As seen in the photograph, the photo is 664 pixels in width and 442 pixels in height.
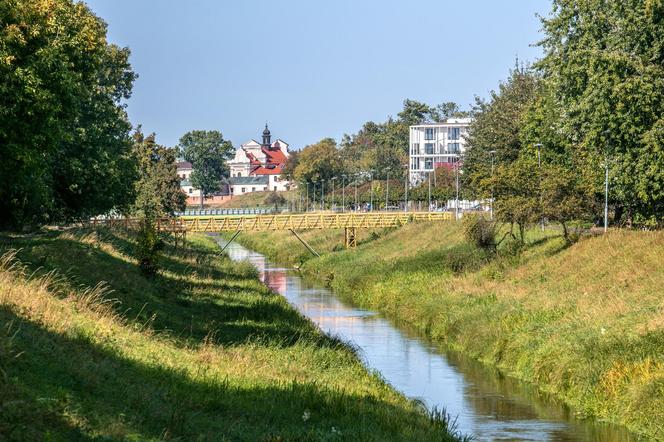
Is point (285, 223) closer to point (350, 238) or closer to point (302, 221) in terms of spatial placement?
point (302, 221)

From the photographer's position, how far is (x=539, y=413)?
3003 centimetres

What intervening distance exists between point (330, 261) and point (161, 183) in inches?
1153

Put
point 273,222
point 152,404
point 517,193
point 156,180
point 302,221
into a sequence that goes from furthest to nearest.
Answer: point 156,180 → point 273,222 → point 302,221 → point 517,193 → point 152,404

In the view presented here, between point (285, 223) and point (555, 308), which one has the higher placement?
point (285, 223)

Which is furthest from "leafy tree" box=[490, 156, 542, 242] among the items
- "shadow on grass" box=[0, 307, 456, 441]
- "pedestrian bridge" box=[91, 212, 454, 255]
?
"shadow on grass" box=[0, 307, 456, 441]

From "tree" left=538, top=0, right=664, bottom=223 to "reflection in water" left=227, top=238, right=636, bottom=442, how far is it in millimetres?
12334

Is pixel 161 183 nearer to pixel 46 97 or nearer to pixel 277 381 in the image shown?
pixel 46 97

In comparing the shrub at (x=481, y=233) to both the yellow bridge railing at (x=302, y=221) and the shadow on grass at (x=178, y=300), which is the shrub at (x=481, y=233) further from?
the yellow bridge railing at (x=302, y=221)

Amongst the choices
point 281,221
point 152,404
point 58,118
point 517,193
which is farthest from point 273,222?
point 152,404

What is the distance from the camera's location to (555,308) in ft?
136

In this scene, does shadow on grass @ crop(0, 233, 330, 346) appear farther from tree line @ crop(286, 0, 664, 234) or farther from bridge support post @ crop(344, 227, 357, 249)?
bridge support post @ crop(344, 227, 357, 249)

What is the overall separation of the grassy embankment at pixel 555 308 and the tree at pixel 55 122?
54.0 feet

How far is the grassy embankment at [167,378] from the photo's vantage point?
53.7 feet

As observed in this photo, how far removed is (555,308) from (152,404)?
25695 millimetres
